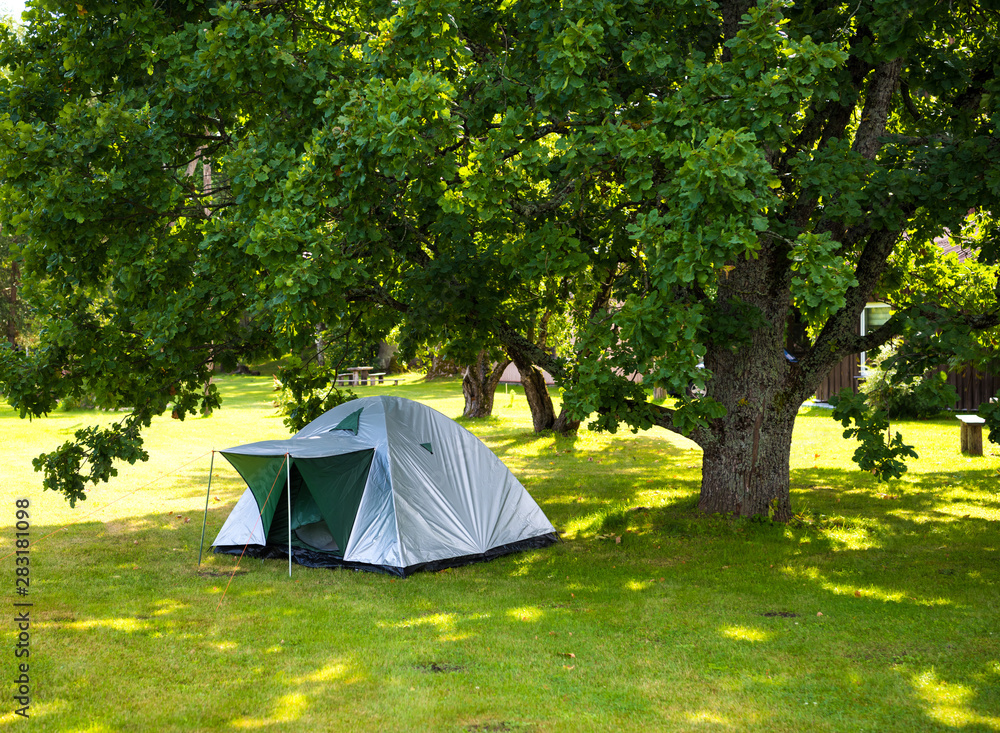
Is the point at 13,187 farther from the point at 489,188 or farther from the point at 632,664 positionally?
the point at 632,664

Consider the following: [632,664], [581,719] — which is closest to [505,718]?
[581,719]

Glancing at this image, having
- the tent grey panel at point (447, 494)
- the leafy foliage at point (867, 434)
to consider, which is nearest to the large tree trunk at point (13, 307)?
the tent grey panel at point (447, 494)

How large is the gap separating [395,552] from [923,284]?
896 centimetres

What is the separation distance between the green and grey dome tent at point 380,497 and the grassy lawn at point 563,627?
36cm

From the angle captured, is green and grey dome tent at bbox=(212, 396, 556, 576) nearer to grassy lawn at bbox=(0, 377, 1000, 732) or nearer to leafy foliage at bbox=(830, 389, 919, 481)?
grassy lawn at bbox=(0, 377, 1000, 732)

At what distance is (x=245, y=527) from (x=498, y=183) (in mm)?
5208

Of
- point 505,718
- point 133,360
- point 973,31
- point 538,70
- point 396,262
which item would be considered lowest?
point 505,718

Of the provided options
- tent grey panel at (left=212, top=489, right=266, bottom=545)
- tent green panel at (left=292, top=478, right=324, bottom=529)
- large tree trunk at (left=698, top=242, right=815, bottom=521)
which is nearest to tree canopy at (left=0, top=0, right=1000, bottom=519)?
large tree trunk at (left=698, top=242, right=815, bottom=521)

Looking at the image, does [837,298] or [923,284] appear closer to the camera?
[837,298]

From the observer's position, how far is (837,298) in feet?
20.5

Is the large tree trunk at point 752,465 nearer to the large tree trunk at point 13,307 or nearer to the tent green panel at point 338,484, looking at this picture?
the tent green panel at point 338,484

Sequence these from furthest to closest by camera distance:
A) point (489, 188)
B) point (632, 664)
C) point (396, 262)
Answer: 1. point (396, 262)
2. point (489, 188)
3. point (632, 664)

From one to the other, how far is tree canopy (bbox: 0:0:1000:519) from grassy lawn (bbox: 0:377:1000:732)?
50.8 inches

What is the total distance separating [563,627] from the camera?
23.7 feet
